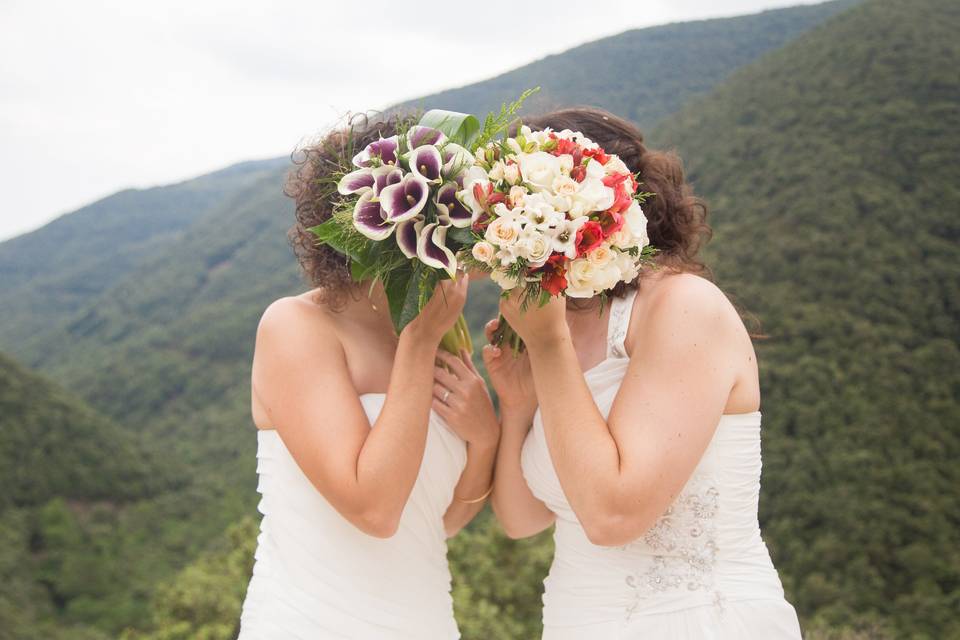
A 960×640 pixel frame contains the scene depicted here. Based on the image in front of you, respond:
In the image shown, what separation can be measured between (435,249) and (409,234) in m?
0.09

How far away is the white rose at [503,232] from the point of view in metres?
1.92

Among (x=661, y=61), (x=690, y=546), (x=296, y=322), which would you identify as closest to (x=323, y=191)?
(x=296, y=322)

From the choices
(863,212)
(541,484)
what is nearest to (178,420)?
(863,212)

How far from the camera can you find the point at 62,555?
156 feet

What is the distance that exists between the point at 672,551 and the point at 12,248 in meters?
179

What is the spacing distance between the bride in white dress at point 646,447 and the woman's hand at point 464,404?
7cm

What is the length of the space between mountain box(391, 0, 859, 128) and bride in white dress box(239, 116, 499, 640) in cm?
8619

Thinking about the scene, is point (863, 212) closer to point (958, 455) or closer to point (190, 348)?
point (958, 455)

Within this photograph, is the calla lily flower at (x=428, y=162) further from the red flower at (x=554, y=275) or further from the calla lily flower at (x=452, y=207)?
the red flower at (x=554, y=275)

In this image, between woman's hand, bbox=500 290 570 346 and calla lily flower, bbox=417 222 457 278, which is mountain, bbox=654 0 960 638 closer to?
woman's hand, bbox=500 290 570 346

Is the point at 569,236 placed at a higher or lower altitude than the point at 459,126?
lower

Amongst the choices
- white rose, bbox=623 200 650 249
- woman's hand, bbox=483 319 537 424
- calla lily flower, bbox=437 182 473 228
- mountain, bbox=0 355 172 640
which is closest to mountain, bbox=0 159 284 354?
mountain, bbox=0 355 172 640

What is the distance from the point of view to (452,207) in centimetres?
211

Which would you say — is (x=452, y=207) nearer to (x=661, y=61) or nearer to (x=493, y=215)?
(x=493, y=215)
